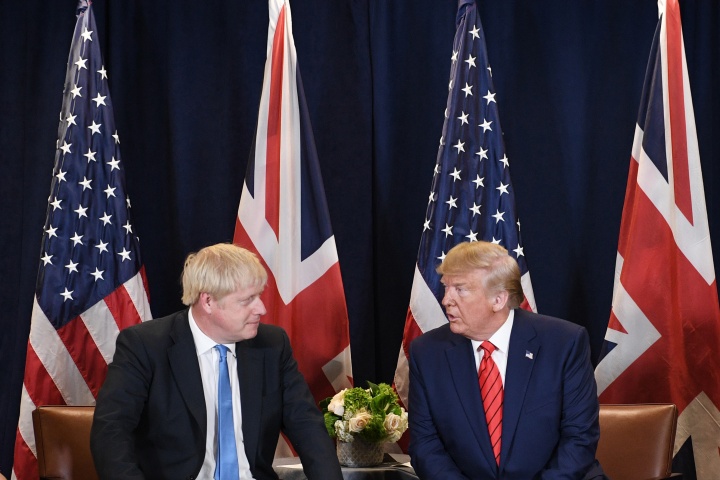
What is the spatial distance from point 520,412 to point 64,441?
76.4 inches

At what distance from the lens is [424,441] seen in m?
3.73

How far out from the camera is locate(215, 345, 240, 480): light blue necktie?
3.41 m

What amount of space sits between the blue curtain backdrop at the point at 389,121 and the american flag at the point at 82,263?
58 cm

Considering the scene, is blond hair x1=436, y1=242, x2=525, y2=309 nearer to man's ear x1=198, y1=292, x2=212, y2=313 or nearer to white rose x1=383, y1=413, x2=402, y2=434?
white rose x1=383, y1=413, x2=402, y2=434

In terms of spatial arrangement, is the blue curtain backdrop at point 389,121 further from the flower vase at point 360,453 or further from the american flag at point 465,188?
the flower vase at point 360,453

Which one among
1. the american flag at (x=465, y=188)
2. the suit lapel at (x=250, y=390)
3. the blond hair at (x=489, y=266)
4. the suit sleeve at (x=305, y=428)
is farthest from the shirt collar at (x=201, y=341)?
the american flag at (x=465, y=188)

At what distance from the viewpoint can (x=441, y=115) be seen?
562 cm

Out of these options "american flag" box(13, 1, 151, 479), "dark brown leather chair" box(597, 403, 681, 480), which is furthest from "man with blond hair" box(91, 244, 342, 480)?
"dark brown leather chair" box(597, 403, 681, 480)

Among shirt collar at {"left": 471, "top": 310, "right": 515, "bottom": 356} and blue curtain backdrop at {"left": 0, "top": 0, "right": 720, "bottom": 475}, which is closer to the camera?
shirt collar at {"left": 471, "top": 310, "right": 515, "bottom": 356}

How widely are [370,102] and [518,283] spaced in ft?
7.19

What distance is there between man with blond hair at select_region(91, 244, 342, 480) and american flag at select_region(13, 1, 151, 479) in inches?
52.5

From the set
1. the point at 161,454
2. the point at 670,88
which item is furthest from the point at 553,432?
the point at 670,88

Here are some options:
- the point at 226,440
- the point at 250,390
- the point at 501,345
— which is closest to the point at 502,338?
the point at 501,345

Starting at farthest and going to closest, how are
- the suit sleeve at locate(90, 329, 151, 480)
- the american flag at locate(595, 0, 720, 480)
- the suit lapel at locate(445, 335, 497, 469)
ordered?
1. the american flag at locate(595, 0, 720, 480)
2. the suit lapel at locate(445, 335, 497, 469)
3. the suit sleeve at locate(90, 329, 151, 480)
